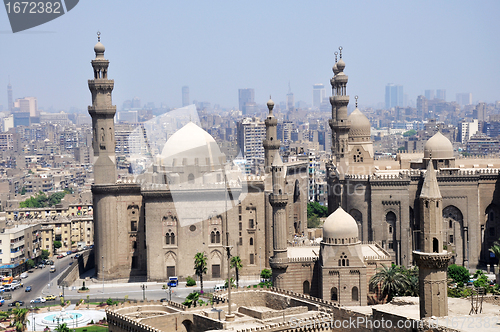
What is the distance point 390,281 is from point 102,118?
22831mm

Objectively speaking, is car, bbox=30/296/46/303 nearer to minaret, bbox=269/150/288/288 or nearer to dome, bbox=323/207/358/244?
minaret, bbox=269/150/288/288

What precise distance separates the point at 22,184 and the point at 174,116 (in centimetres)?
6547

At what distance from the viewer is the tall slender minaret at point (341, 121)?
177 feet

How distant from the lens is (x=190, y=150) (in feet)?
177

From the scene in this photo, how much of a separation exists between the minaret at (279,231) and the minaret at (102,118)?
14404 millimetres

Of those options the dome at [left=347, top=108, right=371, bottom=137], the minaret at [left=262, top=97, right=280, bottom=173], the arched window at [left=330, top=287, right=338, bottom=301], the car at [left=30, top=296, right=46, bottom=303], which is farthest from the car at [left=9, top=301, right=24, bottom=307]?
the dome at [left=347, top=108, right=371, bottom=137]

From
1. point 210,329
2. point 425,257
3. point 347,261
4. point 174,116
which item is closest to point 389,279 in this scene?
point 347,261

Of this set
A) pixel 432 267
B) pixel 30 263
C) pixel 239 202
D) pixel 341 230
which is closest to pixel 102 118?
pixel 239 202

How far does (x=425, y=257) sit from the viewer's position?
2753 centimetres

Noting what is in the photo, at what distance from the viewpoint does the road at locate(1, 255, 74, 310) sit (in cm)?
5172

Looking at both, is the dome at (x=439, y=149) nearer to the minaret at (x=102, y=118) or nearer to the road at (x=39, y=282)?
the minaret at (x=102, y=118)

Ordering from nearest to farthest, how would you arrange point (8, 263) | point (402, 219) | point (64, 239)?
point (402, 219), point (8, 263), point (64, 239)

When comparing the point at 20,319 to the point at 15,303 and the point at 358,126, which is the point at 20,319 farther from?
the point at 358,126

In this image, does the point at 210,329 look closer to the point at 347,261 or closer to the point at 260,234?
the point at 347,261
